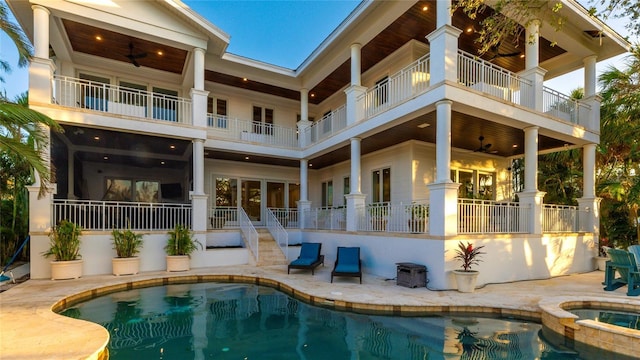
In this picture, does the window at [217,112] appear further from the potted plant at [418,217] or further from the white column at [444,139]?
the white column at [444,139]

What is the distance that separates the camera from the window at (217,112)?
46.0 feet

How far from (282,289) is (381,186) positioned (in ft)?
20.0

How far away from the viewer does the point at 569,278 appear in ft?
30.5

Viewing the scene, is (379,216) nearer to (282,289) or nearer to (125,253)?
(282,289)

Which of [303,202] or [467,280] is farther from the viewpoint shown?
[303,202]

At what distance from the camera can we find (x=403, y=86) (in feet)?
30.8

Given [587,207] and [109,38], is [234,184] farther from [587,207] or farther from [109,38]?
[587,207]

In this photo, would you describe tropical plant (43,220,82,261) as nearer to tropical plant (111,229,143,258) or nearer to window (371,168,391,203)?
tropical plant (111,229,143,258)

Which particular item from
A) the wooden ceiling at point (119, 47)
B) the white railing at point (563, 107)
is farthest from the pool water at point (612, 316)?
the wooden ceiling at point (119, 47)

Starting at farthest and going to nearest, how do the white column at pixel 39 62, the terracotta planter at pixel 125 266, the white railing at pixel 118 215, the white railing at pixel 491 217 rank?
the white railing at pixel 118 215 < the terracotta planter at pixel 125 266 < the white column at pixel 39 62 < the white railing at pixel 491 217

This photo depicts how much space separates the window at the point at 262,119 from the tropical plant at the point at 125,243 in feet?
23.5

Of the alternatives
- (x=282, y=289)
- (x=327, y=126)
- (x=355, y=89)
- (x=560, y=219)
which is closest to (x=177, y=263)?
(x=282, y=289)

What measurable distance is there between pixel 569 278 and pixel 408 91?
6892 mm

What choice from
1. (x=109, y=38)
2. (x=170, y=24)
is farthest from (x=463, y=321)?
(x=109, y=38)
